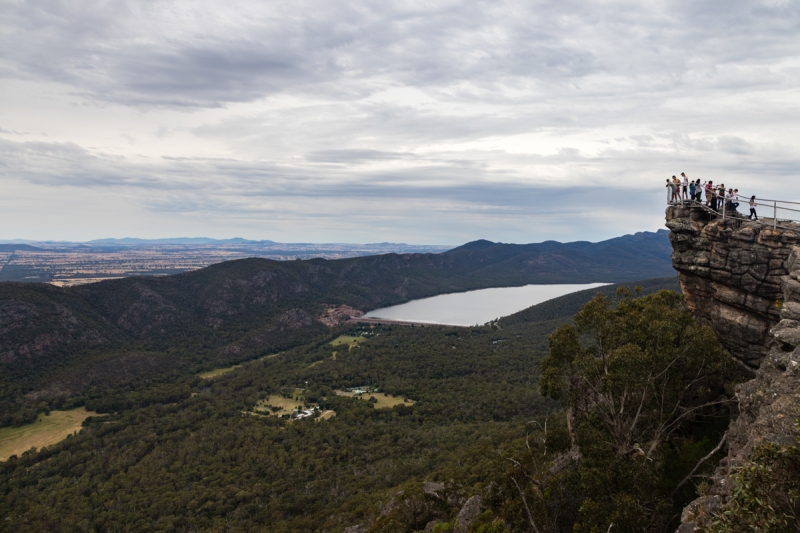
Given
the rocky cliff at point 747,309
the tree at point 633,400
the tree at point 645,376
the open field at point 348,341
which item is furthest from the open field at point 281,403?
the rocky cliff at point 747,309

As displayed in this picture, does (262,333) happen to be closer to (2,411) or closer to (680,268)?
(2,411)

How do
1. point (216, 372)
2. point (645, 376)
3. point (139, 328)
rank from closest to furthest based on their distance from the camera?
1. point (645, 376)
2. point (216, 372)
3. point (139, 328)

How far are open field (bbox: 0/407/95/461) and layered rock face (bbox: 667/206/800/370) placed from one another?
3168 inches

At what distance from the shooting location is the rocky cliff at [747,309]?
13445 mm

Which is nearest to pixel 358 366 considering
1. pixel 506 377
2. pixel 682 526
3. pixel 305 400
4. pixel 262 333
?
pixel 305 400

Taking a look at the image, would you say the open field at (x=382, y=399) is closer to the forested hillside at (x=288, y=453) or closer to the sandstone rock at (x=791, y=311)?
the forested hillside at (x=288, y=453)

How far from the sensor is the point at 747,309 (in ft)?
71.3

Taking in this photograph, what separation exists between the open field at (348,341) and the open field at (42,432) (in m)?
59.3

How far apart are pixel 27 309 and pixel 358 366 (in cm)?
7678

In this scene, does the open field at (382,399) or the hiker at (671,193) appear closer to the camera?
the hiker at (671,193)

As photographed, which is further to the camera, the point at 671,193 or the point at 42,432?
the point at 42,432

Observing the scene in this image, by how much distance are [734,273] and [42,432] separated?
289ft

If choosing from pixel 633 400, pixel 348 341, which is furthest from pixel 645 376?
pixel 348 341

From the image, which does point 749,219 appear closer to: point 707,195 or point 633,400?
point 707,195
